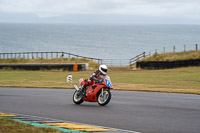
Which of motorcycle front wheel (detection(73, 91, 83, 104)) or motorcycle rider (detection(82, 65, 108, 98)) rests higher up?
motorcycle rider (detection(82, 65, 108, 98))

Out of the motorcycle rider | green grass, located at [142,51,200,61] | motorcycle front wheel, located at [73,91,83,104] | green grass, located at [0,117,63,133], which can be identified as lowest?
green grass, located at [0,117,63,133]

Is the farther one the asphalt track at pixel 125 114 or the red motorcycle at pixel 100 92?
the red motorcycle at pixel 100 92

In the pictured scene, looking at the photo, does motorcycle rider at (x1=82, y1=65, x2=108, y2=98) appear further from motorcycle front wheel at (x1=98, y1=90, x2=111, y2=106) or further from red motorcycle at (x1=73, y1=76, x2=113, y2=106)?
motorcycle front wheel at (x1=98, y1=90, x2=111, y2=106)

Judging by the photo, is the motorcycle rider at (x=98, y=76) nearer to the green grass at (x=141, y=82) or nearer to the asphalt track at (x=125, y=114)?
the asphalt track at (x=125, y=114)

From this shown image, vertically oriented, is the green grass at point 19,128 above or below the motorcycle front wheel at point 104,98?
below

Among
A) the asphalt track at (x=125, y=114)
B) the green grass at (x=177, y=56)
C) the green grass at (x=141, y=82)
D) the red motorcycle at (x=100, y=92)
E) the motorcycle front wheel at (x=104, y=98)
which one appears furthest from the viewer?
the green grass at (x=177, y=56)

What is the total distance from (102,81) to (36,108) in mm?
2458

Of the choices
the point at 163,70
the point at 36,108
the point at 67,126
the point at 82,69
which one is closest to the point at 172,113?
the point at 67,126

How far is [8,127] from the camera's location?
27.1 feet

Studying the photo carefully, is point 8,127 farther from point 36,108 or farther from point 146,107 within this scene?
point 146,107

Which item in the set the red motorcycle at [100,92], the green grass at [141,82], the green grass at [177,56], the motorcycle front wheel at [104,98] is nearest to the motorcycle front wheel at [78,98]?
the red motorcycle at [100,92]

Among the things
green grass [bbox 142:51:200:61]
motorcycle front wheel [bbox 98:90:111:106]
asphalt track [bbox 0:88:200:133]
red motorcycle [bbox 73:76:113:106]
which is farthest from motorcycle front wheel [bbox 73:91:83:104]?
green grass [bbox 142:51:200:61]

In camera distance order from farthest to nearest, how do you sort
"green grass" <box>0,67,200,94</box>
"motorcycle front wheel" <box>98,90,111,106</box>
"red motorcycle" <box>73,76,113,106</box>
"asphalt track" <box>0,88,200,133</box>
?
"green grass" <box>0,67,200,94</box> → "motorcycle front wheel" <box>98,90,111,106</box> → "red motorcycle" <box>73,76,113,106</box> → "asphalt track" <box>0,88,200,133</box>

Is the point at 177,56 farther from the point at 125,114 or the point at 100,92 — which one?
the point at 125,114
